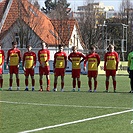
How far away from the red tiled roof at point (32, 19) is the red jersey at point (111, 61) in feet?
115

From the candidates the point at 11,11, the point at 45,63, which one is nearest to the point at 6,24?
the point at 11,11

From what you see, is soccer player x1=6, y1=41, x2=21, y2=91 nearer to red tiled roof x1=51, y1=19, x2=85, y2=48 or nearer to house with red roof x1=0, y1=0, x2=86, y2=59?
house with red roof x1=0, y1=0, x2=86, y2=59

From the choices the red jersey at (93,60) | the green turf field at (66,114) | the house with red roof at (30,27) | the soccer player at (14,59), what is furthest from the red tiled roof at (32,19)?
the green turf field at (66,114)

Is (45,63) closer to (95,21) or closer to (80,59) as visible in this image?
(80,59)

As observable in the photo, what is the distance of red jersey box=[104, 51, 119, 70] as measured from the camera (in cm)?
2134

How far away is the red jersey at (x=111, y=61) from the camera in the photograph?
21.3 meters

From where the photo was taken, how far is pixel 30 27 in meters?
57.7

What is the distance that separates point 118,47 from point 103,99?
55544 mm

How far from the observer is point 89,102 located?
16.4 meters

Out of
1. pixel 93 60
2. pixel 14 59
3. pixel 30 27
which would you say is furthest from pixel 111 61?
pixel 30 27

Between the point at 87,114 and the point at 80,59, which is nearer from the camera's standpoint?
the point at 87,114

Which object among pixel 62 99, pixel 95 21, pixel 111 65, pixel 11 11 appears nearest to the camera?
pixel 62 99

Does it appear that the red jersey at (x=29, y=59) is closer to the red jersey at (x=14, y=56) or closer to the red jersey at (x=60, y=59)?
the red jersey at (x=14, y=56)

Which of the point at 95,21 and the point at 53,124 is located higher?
the point at 95,21
